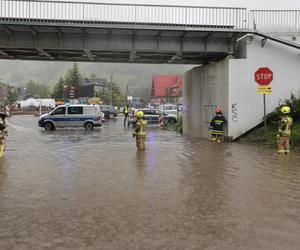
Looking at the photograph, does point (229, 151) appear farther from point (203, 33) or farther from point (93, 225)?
Answer: point (93, 225)

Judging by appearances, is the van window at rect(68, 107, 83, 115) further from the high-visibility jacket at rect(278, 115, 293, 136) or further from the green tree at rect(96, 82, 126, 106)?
the green tree at rect(96, 82, 126, 106)

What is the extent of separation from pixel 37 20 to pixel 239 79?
9.66 metres

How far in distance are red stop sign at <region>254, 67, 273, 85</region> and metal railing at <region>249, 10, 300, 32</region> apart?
400 cm

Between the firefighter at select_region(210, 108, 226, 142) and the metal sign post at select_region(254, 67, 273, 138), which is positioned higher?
the metal sign post at select_region(254, 67, 273, 138)

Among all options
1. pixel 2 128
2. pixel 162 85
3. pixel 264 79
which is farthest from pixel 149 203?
pixel 162 85

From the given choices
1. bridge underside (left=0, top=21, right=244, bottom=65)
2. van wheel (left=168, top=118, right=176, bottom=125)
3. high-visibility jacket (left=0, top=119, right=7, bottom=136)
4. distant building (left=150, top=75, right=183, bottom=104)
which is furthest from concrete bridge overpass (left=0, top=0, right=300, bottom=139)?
distant building (left=150, top=75, right=183, bottom=104)

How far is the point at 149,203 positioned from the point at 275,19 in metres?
17.9

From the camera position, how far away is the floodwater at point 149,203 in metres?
5.66

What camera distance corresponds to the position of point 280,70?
21.9 metres

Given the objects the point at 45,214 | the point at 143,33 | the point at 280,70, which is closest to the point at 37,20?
the point at 143,33

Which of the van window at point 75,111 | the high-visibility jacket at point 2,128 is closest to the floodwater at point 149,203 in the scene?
the high-visibility jacket at point 2,128

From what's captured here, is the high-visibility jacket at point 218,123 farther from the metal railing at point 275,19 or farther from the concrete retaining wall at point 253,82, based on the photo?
the metal railing at point 275,19

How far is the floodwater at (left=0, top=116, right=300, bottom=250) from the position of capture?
5.66m

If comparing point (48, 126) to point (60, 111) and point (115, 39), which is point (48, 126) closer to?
point (60, 111)
